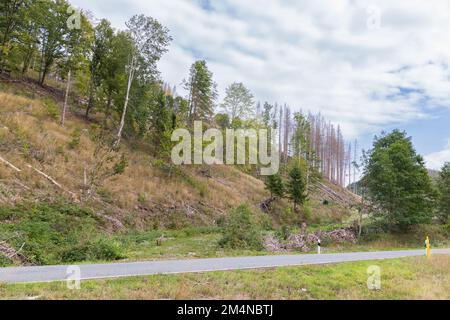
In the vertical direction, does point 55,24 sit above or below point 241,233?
above

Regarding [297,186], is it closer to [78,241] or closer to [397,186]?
[397,186]

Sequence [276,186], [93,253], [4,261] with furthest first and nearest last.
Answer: [276,186] → [93,253] → [4,261]

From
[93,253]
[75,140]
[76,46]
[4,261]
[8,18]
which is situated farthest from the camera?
Result: [76,46]

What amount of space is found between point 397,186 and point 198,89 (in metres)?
25.4

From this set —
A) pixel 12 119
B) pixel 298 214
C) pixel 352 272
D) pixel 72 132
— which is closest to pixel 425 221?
pixel 298 214

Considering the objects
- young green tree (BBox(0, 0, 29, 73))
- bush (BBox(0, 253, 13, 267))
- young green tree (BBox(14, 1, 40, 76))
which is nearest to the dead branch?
bush (BBox(0, 253, 13, 267))

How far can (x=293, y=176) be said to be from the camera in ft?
128

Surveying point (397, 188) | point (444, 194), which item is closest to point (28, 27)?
point (397, 188)

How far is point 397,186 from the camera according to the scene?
98.6ft

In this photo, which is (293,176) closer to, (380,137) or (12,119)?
(380,137)

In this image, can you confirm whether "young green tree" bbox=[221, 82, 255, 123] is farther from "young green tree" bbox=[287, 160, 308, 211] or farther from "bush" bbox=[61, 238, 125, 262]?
"bush" bbox=[61, 238, 125, 262]

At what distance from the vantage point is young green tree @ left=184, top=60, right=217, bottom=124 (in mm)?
41031

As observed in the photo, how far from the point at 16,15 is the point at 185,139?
1815cm

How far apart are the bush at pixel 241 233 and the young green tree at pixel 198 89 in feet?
79.2
